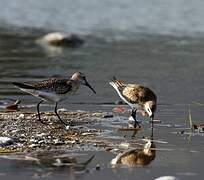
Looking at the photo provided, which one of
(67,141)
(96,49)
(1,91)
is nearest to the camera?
(67,141)

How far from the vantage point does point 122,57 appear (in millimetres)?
20609

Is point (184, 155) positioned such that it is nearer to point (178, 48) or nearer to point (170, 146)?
point (170, 146)

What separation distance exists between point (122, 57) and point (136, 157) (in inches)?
425

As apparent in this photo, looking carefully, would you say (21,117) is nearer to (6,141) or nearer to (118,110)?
(118,110)

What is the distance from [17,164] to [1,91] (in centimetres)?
595

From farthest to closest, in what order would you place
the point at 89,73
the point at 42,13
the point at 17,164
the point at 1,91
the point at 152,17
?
the point at 42,13, the point at 152,17, the point at 89,73, the point at 1,91, the point at 17,164

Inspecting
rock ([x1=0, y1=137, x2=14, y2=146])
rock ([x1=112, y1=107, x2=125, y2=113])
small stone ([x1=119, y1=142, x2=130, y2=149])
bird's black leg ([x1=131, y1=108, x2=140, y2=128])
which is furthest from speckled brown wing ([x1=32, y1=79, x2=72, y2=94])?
small stone ([x1=119, y1=142, x2=130, y2=149])

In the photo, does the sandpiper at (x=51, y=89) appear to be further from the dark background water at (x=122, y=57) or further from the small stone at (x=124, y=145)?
the small stone at (x=124, y=145)

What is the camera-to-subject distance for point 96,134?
11.4m

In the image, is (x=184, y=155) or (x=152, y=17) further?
(x=152, y=17)

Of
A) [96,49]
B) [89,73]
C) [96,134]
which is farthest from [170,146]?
[96,49]

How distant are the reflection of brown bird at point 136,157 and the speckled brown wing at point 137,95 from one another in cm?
187

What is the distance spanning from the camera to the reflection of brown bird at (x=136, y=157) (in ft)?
31.6

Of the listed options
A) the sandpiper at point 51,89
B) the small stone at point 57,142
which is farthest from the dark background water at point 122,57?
the sandpiper at point 51,89
